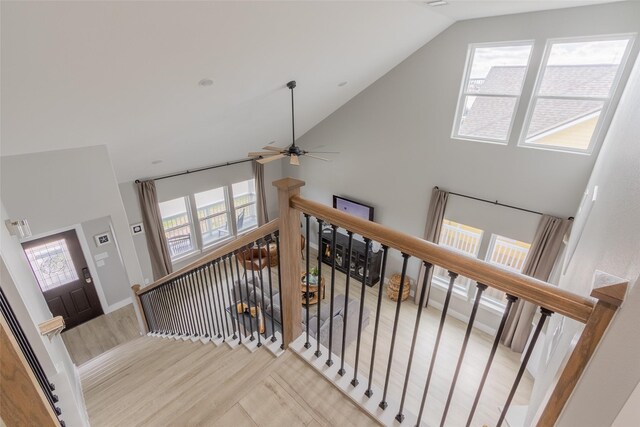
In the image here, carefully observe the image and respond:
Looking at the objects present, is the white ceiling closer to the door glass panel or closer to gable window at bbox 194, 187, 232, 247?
the door glass panel

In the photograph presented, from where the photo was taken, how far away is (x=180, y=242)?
7121 mm

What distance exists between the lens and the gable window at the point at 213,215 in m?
7.21

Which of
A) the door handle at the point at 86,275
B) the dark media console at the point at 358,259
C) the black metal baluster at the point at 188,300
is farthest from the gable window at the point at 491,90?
the door handle at the point at 86,275

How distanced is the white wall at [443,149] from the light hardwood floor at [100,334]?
16.6ft

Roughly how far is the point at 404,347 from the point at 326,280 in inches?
101

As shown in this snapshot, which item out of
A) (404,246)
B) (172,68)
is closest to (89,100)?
(172,68)

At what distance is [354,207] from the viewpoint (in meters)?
7.08

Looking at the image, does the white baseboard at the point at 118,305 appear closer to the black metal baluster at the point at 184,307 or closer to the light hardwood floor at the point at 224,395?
the black metal baluster at the point at 184,307

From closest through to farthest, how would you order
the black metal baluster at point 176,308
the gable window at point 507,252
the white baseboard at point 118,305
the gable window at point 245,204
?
the black metal baluster at point 176,308
the gable window at point 507,252
the white baseboard at point 118,305
the gable window at point 245,204

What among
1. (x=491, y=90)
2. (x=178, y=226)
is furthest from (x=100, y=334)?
(x=491, y=90)

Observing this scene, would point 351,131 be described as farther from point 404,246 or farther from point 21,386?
point 21,386

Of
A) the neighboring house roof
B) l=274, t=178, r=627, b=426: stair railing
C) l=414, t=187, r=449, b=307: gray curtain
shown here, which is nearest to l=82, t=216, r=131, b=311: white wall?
l=274, t=178, r=627, b=426: stair railing

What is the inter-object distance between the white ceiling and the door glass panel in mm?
1791

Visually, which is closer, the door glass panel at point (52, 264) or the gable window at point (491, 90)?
the gable window at point (491, 90)
